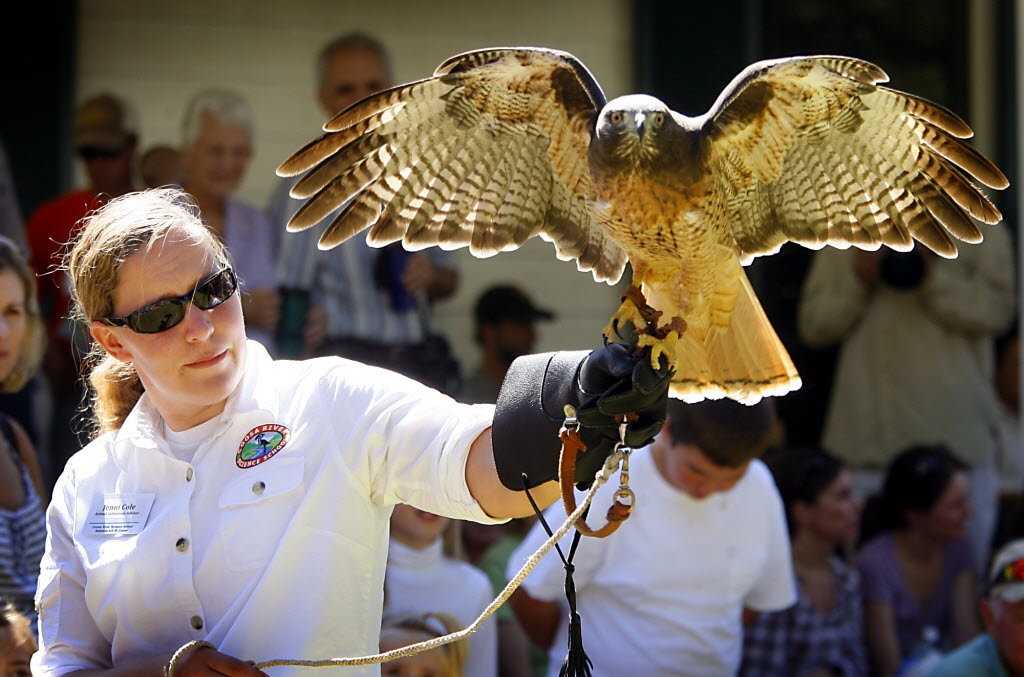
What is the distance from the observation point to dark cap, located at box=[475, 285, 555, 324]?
5551 millimetres

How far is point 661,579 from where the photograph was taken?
3812 millimetres

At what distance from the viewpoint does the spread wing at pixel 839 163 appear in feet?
9.12

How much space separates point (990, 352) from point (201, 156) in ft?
11.3

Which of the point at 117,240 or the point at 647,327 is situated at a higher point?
the point at 117,240

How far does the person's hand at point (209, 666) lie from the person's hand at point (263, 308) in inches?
110

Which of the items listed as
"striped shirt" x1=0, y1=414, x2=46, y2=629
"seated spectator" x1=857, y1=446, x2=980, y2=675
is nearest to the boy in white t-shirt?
"seated spectator" x1=857, y1=446, x2=980, y2=675

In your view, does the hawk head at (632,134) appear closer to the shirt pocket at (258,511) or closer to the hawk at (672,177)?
the hawk at (672,177)

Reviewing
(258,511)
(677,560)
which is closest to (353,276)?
(677,560)

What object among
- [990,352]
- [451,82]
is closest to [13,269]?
[451,82]

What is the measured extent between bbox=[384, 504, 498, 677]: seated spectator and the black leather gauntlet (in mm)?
1692

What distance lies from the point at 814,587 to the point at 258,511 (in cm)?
287

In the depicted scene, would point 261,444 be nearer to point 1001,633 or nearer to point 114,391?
point 114,391

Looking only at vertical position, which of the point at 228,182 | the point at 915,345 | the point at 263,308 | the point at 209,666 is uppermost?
the point at 228,182

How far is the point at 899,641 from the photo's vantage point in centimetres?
490
